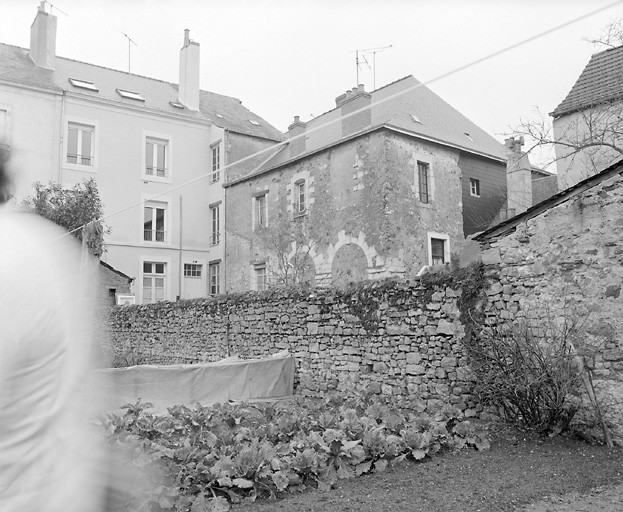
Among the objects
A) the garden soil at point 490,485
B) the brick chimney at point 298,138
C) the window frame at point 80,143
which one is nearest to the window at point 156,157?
the window frame at point 80,143

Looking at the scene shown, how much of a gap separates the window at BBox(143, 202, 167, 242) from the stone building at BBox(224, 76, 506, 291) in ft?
14.1

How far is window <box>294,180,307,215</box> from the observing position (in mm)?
19953

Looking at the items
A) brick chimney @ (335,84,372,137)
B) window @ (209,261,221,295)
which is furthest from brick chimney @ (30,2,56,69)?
brick chimney @ (335,84,372,137)

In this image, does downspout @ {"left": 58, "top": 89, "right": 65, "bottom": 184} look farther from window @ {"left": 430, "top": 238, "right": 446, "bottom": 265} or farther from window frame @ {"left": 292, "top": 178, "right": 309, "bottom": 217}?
window @ {"left": 430, "top": 238, "right": 446, "bottom": 265}

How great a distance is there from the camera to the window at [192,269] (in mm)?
24719

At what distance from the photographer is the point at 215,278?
24.8m

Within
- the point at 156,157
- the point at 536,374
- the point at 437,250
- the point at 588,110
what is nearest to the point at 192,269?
the point at 156,157

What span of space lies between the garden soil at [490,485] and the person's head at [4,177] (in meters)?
3.71

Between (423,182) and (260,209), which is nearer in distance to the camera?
(423,182)

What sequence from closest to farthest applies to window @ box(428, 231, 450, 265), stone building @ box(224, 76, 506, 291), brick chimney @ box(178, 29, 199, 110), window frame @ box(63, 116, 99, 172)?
1. stone building @ box(224, 76, 506, 291)
2. window @ box(428, 231, 450, 265)
3. window frame @ box(63, 116, 99, 172)
4. brick chimney @ box(178, 29, 199, 110)

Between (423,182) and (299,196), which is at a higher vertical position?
(299,196)

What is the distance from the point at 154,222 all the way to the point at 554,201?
67.5ft

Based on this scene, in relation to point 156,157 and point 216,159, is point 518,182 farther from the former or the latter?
point 156,157

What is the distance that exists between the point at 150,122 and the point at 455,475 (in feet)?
74.1
